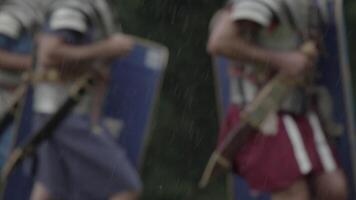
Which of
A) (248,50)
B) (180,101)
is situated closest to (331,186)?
(248,50)

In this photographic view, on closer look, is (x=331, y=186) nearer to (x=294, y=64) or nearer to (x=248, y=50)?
(x=294, y=64)

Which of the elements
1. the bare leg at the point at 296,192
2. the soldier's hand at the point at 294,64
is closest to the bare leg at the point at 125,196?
the bare leg at the point at 296,192

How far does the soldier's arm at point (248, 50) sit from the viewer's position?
4.31 meters

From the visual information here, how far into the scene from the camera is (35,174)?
497 cm

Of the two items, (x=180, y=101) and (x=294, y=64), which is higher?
(x=294, y=64)

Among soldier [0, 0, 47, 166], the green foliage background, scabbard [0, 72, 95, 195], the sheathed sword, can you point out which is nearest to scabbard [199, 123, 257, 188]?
the sheathed sword

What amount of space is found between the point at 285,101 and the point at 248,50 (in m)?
0.25

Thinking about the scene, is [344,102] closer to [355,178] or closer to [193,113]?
[355,178]

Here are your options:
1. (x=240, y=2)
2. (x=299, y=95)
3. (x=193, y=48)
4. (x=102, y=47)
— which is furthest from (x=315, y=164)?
(x=193, y=48)

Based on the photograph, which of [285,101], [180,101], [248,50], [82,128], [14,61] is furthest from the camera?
[180,101]

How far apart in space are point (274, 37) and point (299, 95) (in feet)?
0.71

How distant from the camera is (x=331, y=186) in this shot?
436 cm

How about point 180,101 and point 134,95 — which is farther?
point 180,101

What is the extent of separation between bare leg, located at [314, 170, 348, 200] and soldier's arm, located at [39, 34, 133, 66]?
0.86 metres
